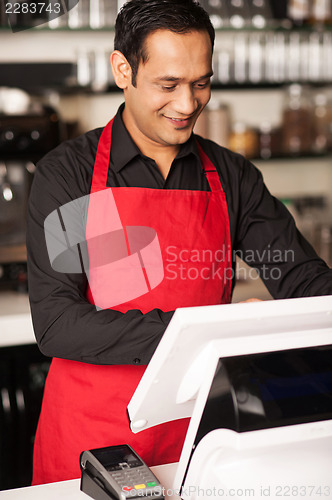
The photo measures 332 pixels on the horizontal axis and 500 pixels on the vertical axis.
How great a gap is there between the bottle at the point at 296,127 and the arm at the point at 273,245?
5.05ft

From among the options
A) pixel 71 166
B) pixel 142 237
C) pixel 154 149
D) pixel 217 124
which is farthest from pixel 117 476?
pixel 217 124

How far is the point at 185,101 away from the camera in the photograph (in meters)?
1.38

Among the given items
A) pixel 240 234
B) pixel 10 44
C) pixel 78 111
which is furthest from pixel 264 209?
pixel 10 44

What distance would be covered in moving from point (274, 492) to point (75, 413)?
0.69 meters

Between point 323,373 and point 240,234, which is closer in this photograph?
point 323,373

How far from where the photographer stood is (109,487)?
1.04 meters

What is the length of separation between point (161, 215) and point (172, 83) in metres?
0.33

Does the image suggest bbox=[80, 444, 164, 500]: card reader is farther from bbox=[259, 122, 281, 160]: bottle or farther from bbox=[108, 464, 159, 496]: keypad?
bbox=[259, 122, 281, 160]: bottle

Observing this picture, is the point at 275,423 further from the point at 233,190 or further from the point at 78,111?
the point at 78,111

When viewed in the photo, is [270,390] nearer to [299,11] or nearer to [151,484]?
[151,484]

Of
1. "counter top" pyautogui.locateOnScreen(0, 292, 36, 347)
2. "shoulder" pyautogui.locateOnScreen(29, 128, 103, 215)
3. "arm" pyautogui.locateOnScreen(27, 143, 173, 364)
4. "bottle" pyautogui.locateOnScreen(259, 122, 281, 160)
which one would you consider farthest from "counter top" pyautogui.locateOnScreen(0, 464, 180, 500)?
"bottle" pyautogui.locateOnScreen(259, 122, 281, 160)

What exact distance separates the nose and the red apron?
24 cm

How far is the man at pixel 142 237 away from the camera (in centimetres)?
135

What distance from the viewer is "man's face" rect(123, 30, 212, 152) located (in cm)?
136
